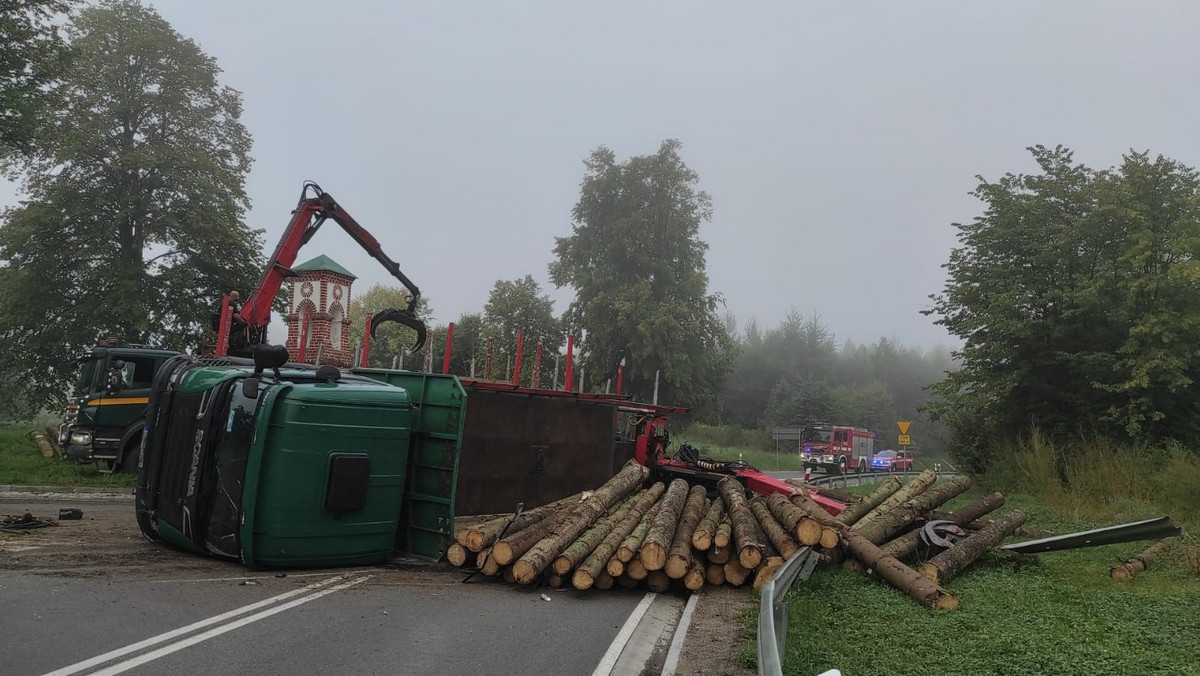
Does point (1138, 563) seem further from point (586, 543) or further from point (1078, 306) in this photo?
point (1078, 306)

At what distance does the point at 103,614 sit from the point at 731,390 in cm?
7515

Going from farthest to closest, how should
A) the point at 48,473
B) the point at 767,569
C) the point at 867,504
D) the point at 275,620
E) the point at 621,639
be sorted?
the point at 48,473 → the point at 867,504 → the point at 767,569 → the point at 621,639 → the point at 275,620

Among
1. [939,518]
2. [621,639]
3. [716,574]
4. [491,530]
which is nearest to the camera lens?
[621,639]

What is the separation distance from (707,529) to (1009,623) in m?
3.21

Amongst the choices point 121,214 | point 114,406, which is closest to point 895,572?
point 114,406

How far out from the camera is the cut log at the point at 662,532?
25.1 feet

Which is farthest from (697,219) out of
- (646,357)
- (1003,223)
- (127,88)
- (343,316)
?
(127,88)

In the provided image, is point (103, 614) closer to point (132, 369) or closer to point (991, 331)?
point (132, 369)

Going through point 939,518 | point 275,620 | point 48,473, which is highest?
point 939,518

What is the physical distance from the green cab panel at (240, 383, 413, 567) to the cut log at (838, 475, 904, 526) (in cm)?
643

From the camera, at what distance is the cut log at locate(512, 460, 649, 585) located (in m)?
7.49

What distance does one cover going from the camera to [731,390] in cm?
7844

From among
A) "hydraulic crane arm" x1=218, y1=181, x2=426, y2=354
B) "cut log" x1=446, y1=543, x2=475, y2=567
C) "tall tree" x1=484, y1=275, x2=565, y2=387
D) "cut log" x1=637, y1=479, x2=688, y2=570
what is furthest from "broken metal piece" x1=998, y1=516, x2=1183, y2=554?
"tall tree" x1=484, y1=275, x2=565, y2=387

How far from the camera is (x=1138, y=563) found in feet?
27.8
